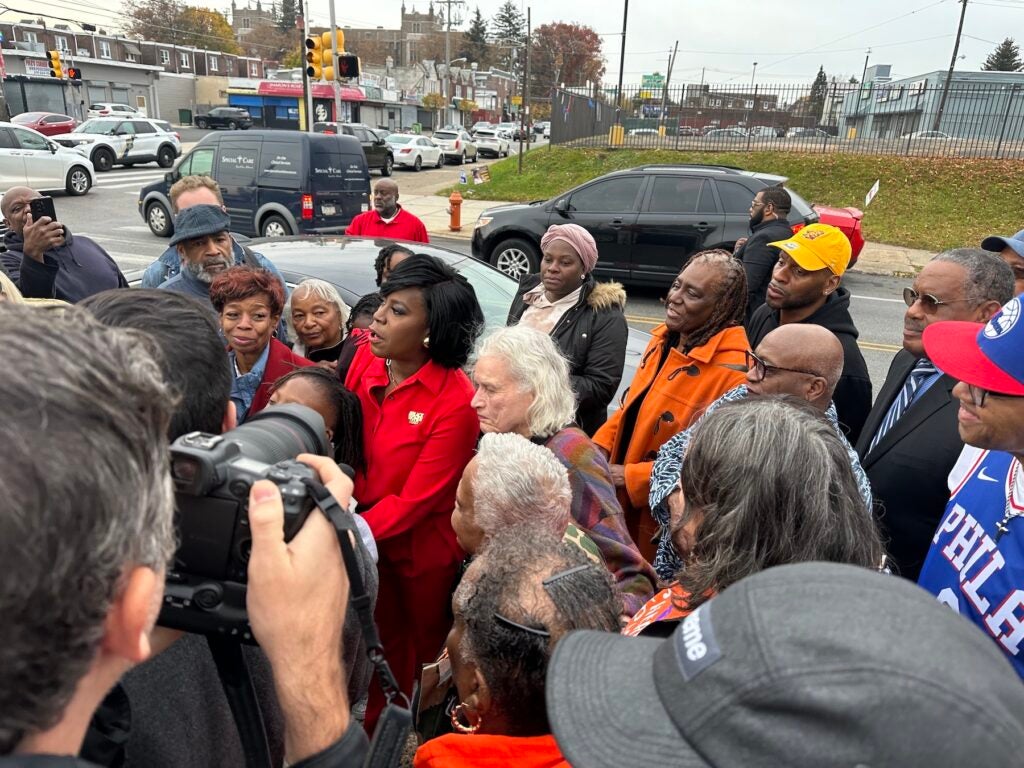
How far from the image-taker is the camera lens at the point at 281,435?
3.85 ft

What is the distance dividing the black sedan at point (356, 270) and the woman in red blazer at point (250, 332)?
1.61m

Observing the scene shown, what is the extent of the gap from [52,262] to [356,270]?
190 centimetres

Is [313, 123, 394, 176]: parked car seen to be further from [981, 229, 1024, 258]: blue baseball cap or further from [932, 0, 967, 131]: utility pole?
[981, 229, 1024, 258]: blue baseball cap

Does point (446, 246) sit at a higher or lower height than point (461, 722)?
lower

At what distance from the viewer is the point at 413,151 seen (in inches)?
1101

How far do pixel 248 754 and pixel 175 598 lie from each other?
0.32 metres

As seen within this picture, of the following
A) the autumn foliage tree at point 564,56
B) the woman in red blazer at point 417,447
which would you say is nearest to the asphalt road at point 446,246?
the woman in red blazer at point 417,447

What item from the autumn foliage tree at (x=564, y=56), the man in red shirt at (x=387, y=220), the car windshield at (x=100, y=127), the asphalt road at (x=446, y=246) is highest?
the autumn foliage tree at (x=564, y=56)

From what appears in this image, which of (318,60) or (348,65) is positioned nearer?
(318,60)

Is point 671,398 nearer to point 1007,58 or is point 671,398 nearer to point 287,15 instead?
point 1007,58

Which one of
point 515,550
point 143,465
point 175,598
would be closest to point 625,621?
point 515,550

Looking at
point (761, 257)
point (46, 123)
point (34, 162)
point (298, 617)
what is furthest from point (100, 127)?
point (298, 617)

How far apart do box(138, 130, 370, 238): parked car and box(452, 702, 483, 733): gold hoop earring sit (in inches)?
403

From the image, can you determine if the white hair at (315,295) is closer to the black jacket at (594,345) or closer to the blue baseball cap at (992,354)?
the black jacket at (594,345)
